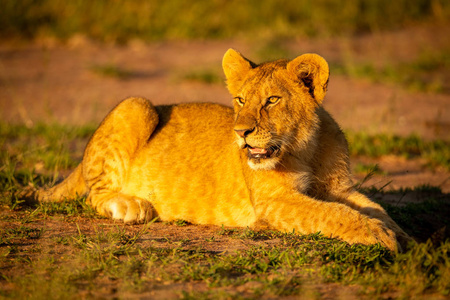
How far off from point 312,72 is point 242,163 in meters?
0.94

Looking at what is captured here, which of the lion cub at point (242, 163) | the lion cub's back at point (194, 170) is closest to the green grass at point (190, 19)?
the lion cub's back at point (194, 170)

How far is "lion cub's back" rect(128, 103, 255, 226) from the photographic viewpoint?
4910 millimetres

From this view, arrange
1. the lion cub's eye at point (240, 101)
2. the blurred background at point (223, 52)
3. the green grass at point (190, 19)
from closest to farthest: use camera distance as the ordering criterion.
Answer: the lion cub's eye at point (240, 101)
the blurred background at point (223, 52)
the green grass at point (190, 19)

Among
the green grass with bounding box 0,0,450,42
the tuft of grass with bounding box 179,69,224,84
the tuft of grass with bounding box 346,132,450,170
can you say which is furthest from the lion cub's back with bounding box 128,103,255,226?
the green grass with bounding box 0,0,450,42

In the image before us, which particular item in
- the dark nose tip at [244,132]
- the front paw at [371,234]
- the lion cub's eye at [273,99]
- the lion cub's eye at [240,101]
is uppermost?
the lion cub's eye at [273,99]

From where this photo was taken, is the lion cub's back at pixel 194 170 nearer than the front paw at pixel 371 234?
No

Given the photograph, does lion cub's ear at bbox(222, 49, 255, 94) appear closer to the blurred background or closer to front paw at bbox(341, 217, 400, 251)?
front paw at bbox(341, 217, 400, 251)

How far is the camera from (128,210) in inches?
195

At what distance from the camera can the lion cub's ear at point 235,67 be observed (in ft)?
16.1

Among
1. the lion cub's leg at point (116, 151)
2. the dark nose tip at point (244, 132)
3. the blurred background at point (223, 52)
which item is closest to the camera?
the dark nose tip at point (244, 132)

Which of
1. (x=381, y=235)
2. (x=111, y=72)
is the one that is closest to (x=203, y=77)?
(x=111, y=72)

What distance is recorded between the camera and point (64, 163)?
6.56m

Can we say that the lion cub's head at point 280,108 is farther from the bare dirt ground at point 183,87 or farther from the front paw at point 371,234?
the bare dirt ground at point 183,87

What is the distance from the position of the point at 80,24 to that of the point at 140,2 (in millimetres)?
1878
